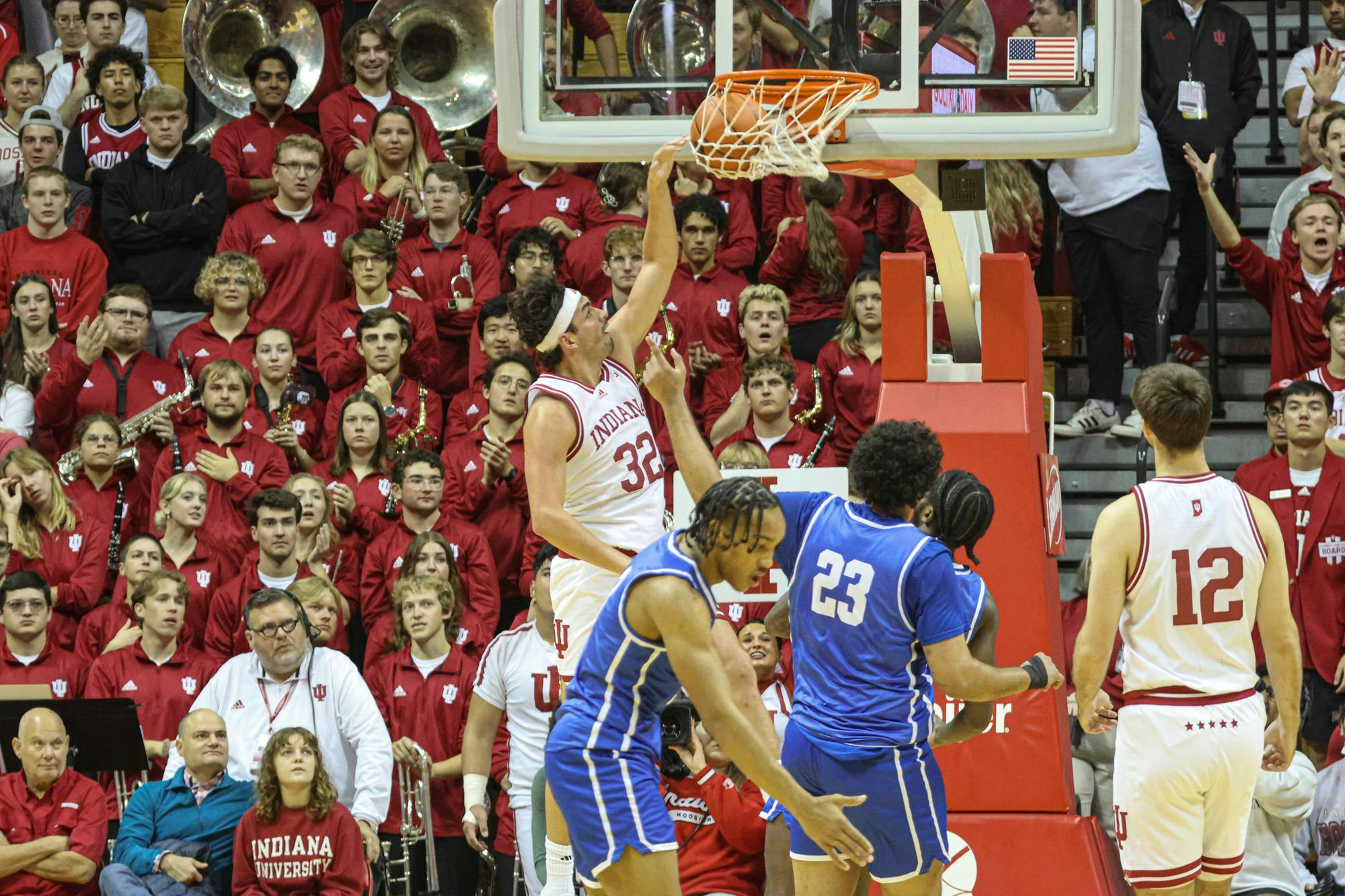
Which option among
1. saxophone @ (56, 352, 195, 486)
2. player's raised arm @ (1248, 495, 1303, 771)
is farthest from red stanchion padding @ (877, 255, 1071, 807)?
saxophone @ (56, 352, 195, 486)

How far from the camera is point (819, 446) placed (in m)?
9.88

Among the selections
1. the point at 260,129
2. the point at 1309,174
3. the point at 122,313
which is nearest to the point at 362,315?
the point at 122,313

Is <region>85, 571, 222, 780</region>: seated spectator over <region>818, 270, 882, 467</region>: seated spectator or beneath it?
beneath

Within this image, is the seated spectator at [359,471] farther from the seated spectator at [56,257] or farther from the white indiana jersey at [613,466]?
the white indiana jersey at [613,466]

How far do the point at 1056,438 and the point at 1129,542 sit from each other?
5218mm

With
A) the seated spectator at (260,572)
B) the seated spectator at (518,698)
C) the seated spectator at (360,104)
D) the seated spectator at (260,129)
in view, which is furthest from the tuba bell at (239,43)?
the seated spectator at (518,698)

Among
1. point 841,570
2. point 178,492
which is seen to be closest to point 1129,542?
point 841,570

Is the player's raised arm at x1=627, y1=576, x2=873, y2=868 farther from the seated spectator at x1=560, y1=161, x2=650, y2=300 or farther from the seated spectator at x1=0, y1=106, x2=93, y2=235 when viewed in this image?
the seated spectator at x1=0, y1=106, x2=93, y2=235

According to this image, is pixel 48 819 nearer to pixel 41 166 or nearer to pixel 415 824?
pixel 415 824

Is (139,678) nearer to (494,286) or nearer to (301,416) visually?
(301,416)

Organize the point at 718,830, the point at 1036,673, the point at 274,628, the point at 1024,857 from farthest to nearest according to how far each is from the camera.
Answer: the point at 274,628 → the point at 718,830 → the point at 1024,857 → the point at 1036,673

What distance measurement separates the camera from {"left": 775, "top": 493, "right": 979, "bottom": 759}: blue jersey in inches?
211

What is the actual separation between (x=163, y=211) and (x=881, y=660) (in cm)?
775

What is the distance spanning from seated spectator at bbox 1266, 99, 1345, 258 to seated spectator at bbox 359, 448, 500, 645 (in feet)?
17.1
